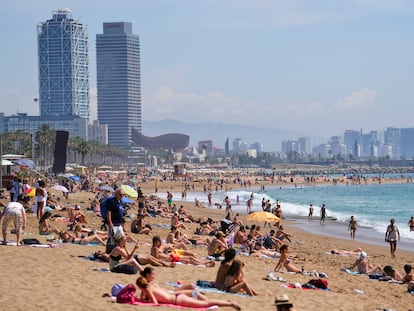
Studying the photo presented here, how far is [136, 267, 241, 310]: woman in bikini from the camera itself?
10797 millimetres

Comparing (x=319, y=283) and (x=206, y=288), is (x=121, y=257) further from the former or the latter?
(x=319, y=283)

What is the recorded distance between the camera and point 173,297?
10859mm

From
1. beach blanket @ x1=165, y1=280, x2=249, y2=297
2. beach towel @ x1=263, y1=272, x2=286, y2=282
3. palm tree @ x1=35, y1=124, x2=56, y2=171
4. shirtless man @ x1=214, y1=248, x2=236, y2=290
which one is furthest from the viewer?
palm tree @ x1=35, y1=124, x2=56, y2=171

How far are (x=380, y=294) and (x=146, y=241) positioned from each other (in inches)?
291

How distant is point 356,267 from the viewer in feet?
59.8

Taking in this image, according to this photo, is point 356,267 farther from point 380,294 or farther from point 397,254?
point 397,254

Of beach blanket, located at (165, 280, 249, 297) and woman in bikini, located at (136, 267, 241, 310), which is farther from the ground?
woman in bikini, located at (136, 267, 241, 310)

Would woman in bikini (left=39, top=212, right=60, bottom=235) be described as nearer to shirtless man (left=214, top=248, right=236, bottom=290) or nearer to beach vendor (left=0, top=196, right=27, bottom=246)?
beach vendor (left=0, top=196, right=27, bottom=246)

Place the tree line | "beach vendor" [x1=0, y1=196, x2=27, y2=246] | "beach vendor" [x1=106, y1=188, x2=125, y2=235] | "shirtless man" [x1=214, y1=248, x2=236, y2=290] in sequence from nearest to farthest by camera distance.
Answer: "shirtless man" [x1=214, y1=248, x2=236, y2=290] → "beach vendor" [x1=106, y1=188, x2=125, y2=235] → "beach vendor" [x1=0, y1=196, x2=27, y2=246] → the tree line

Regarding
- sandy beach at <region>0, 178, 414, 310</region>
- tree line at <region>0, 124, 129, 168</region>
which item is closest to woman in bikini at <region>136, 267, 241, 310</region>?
sandy beach at <region>0, 178, 414, 310</region>

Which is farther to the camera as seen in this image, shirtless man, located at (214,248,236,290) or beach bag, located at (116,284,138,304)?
shirtless man, located at (214,248,236,290)

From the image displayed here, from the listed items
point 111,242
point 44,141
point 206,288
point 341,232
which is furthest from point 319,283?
point 44,141

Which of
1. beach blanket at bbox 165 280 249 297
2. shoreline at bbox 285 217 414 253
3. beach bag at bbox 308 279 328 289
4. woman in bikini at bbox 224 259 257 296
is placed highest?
woman in bikini at bbox 224 259 257 296

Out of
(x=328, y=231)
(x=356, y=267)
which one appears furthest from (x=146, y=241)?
(x=328, y=231)
